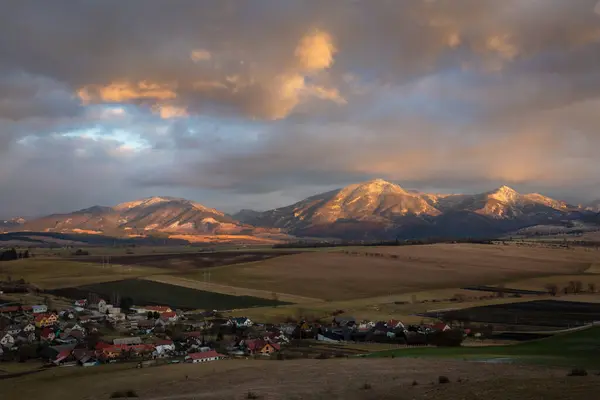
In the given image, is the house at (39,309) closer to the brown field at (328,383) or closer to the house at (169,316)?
the house at (169,316)

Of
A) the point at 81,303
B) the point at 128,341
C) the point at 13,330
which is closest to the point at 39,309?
the point at 81,303

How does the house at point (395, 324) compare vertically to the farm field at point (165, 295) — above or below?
above

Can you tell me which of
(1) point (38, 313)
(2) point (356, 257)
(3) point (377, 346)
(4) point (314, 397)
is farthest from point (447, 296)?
(4) point (314, 397)

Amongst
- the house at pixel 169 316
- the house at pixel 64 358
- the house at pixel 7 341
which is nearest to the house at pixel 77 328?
the house at pixel 7 341

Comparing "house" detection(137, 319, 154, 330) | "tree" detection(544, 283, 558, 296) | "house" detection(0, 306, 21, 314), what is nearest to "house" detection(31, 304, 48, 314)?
"house" detection(0, 306, 21, 314)

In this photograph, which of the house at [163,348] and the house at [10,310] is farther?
the house at [10,310]

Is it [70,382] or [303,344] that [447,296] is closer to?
[303,344]
